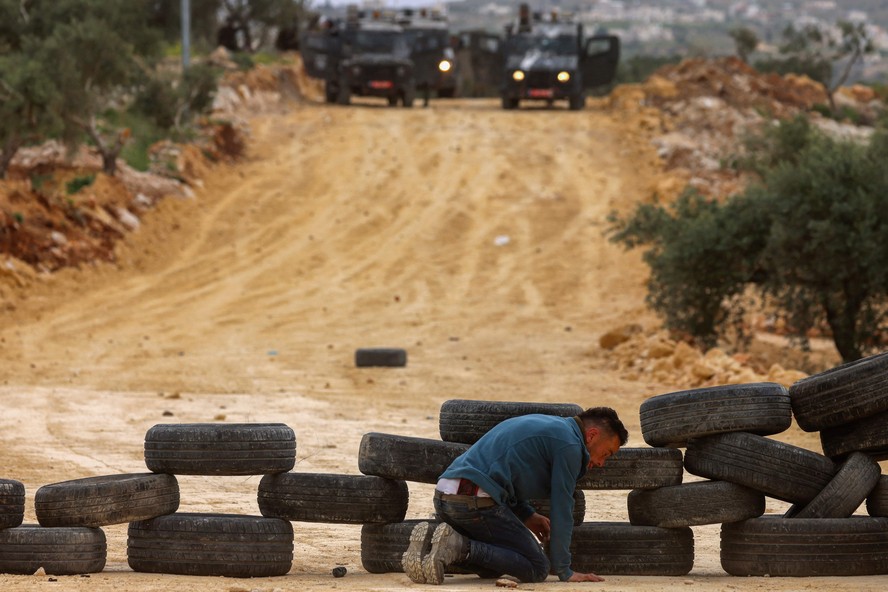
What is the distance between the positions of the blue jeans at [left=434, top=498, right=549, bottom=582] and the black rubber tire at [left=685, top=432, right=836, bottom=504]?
4.01 feet

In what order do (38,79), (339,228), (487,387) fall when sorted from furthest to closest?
(339,228), (38,79), (487,387)

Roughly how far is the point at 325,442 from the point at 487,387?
3613 millimetres

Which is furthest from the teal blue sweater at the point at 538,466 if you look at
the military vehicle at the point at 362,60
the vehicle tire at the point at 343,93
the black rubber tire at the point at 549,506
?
the vehicle tire at the point at 343,93

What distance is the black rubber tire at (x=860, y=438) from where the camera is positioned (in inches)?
322

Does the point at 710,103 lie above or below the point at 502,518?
below

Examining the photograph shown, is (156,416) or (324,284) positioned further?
(324,284)

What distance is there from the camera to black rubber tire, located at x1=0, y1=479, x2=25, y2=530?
786 cm

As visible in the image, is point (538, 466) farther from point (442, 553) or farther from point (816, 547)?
point (816, 547)

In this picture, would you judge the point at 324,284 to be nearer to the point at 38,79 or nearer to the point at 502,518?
the point at 38,79

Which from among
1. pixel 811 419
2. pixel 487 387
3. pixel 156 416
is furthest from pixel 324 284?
pixel 811 419

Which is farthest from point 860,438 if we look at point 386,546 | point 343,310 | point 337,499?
point 343,310

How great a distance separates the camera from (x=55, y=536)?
7.78 m

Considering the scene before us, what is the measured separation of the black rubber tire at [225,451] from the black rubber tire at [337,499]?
146 millimetres

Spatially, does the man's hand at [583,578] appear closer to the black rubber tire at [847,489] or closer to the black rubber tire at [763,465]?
the black rubber tire at [763,465]
